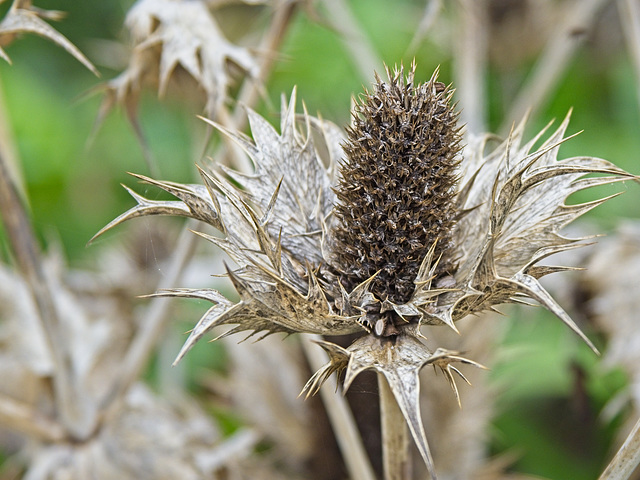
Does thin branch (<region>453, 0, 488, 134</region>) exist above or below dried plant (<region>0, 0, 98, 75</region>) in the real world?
above

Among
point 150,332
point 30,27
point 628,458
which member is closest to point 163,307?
point 150,332

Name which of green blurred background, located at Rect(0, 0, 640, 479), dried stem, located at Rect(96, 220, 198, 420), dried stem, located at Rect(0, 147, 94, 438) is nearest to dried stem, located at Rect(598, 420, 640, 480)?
dried stem, located at Rect(96, 220, 198, 420)

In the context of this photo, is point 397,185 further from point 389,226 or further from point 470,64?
point 470,64

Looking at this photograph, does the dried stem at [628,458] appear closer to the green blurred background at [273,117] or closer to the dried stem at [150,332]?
the dried stem at [150,332]

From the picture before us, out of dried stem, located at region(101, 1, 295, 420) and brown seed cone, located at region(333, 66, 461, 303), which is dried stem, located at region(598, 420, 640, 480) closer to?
brown seed cone, located at region(333, 66, 461, 303)

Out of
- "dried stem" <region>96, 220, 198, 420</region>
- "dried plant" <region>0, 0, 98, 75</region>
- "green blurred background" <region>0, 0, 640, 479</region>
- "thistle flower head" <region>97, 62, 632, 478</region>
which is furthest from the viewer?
"green blurred background" <region>0, 0, 640, 479</region>

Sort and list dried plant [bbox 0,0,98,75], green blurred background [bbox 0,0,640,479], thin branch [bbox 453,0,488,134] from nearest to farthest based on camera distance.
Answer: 1. dried plant [bbox 0,0,98,75]
2. thin branch [bbox 453,0,488,134]
3. green blurred background [bbox 0,0,640,479]

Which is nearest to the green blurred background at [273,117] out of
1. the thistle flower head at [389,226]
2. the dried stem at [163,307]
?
the dried stem at [163,307]
